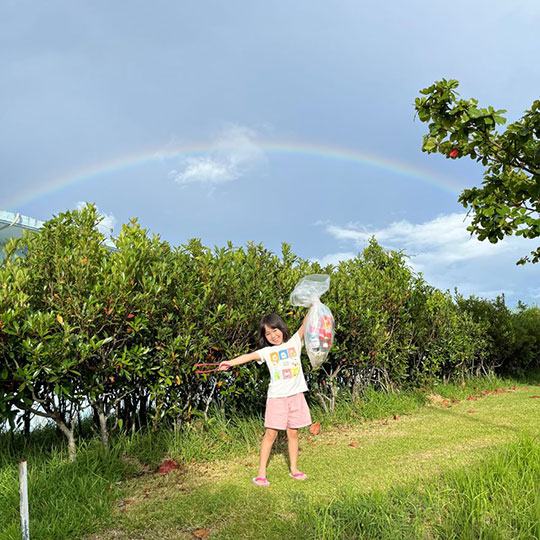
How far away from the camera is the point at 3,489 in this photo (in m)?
4.34

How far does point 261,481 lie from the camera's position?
15.2 ft

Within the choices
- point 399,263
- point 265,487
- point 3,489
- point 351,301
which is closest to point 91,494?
point 3,489

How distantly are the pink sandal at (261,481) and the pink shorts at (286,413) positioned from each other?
0.49 metres

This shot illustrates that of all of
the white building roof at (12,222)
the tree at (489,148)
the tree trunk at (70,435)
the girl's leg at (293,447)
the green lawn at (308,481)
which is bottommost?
the green lawn at (308,481)

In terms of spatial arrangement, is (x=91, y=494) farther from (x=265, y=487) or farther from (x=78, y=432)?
(x=265, y=487)

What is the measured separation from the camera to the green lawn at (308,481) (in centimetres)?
375

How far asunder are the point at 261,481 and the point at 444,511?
68.4 inches

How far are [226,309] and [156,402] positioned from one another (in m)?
1.30

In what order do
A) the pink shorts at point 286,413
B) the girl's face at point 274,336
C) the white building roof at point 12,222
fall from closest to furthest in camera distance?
1. the pink shorts at point 286,413
2. the girl's face at point 274,336
3. the white building roof at point 12,222

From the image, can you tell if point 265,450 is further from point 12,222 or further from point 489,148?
point 12,222

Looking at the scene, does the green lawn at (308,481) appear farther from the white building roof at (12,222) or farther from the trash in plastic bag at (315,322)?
the white building roof at (12,222)

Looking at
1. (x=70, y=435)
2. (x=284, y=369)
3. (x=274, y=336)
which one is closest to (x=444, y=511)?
(x=284, y=369)

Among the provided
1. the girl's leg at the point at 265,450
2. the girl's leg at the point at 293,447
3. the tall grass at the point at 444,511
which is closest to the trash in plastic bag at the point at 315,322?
the girl's leg at the point at 293,447

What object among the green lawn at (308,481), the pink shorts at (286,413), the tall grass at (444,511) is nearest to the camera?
the tall grass at (444,511)
